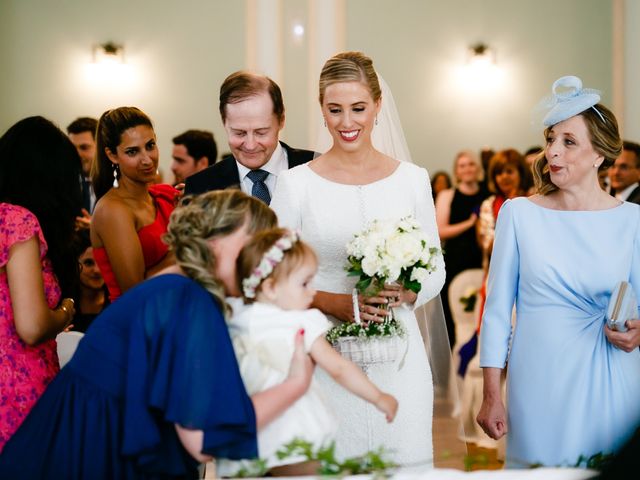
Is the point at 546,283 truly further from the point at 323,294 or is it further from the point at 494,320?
the point at 323,294

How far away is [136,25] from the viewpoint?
30.5ft

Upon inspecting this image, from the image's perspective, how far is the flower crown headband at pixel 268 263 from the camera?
8.16ft

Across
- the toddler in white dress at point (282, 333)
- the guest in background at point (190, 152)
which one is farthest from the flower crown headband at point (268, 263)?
the guest in background at point (190, 152)

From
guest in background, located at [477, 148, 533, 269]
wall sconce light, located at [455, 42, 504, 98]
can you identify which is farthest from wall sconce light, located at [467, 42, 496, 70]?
guest in background, located at [477, 148, 533, 269]

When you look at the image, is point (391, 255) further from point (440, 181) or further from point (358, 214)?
point (440, 181)

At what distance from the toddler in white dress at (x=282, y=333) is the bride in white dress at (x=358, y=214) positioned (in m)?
0.74

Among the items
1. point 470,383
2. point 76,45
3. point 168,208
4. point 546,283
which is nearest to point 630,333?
point 546,283

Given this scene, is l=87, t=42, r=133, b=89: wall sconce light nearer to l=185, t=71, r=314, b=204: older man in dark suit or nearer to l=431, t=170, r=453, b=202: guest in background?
l=431, t=170, r=453, b=202: guest in background

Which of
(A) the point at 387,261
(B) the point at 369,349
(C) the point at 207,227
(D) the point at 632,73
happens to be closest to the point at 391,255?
(A) the point at 387,261

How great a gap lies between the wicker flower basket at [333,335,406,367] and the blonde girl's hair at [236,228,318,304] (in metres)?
0.56

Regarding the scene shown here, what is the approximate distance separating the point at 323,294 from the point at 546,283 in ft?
2.56

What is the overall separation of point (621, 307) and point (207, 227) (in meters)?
1.39

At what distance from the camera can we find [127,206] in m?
4.02

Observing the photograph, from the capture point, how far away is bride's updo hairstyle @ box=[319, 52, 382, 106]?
333 cm
